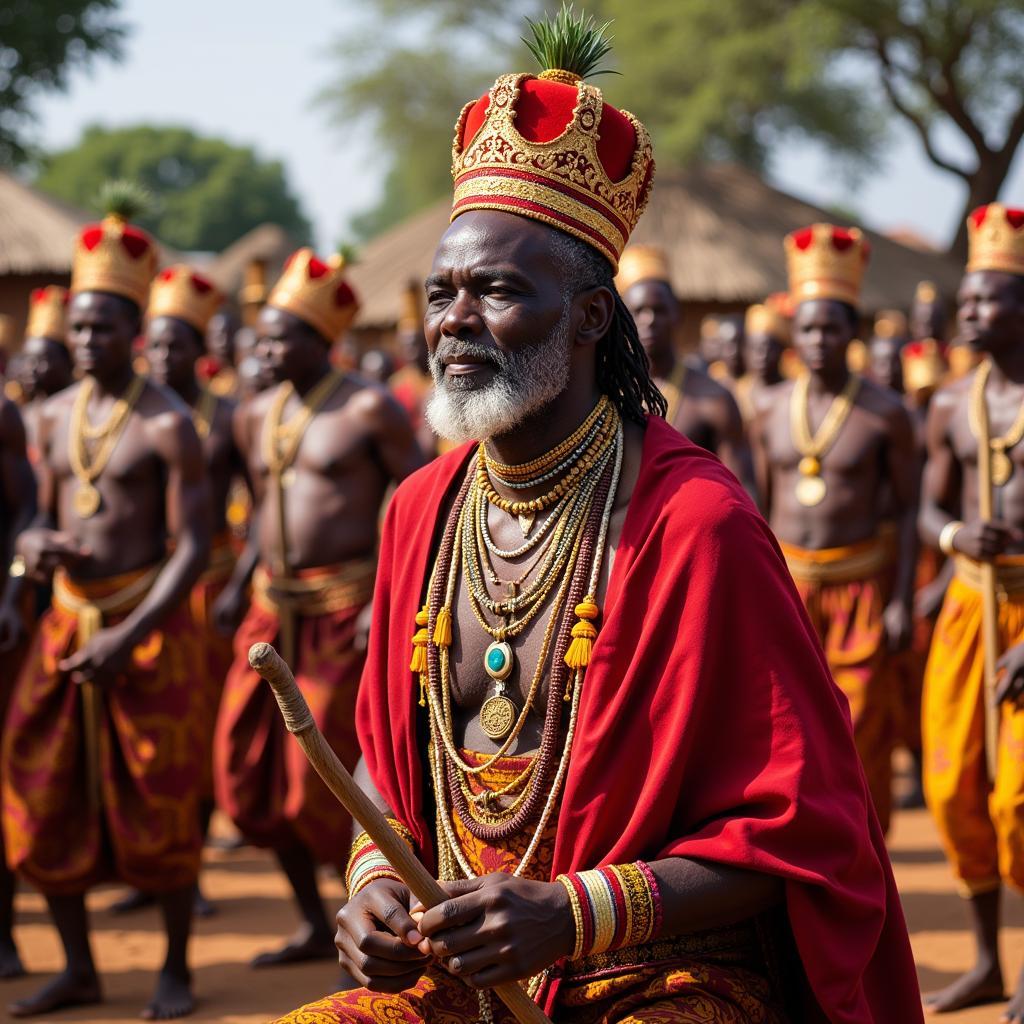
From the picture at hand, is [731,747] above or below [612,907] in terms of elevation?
above

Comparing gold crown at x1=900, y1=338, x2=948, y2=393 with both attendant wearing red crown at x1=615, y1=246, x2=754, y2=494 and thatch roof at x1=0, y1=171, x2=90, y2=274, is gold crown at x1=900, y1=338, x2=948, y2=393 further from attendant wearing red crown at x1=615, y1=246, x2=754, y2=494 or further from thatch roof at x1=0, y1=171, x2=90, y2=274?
thatch roof at x1=0, y1=171, x2=90, y2=274

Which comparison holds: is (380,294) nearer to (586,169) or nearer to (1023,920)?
(1023,920)

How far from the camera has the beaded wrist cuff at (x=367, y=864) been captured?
3395mm

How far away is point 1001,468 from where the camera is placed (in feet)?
21.5

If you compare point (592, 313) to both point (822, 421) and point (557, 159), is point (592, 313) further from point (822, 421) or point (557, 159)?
point (822, 421)

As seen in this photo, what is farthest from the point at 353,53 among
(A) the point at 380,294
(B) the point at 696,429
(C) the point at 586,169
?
(C) the point at 586,169

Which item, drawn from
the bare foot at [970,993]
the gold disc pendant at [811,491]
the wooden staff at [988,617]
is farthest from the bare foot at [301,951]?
the gold disc pendant at [811,491]

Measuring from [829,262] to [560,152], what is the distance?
16.4 feet

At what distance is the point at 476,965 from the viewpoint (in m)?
2.96

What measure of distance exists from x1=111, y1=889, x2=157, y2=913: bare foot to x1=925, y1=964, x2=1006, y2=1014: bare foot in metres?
4.09

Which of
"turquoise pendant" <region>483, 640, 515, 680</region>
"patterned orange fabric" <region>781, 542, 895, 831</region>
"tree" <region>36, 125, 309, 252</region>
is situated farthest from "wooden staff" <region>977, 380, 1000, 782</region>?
"tree" <region>36, 125, 309, 252</region>

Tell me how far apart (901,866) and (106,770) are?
183 inches

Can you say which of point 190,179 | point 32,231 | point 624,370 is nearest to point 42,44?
point 32,231

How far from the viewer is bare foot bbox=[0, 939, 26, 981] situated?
279 inches
